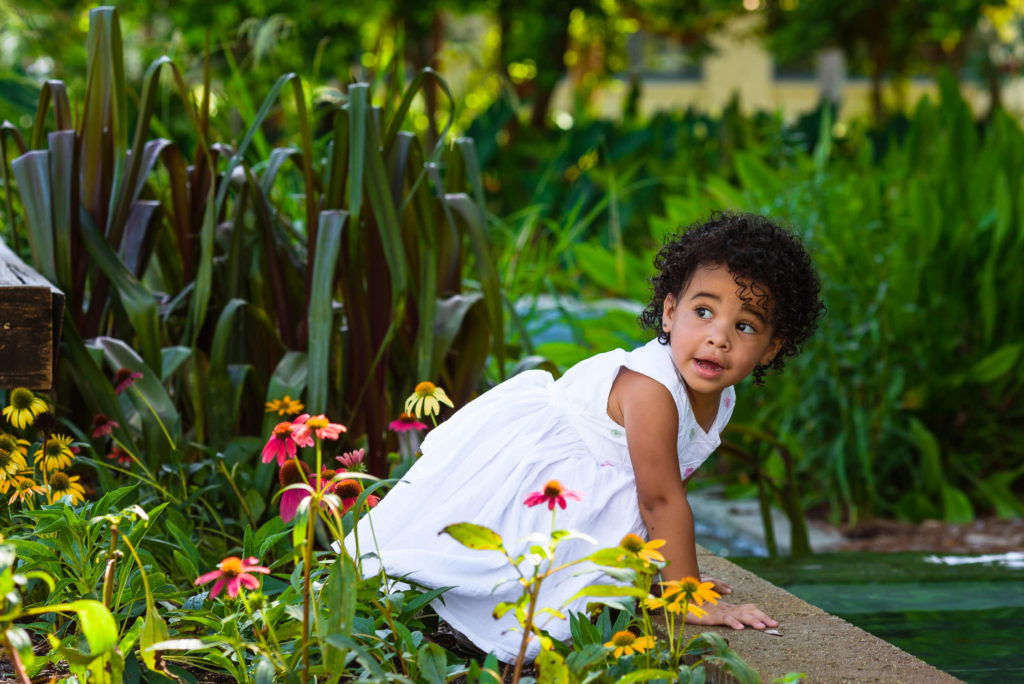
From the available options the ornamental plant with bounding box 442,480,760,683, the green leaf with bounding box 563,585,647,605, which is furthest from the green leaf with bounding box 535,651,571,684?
the green leaf with bounding box 563,585,647,605

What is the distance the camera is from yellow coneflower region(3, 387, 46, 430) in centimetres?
169

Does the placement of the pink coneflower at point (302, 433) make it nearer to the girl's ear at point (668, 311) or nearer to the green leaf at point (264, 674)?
the green leaf at point (264, 674)

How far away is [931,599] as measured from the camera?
2195mm

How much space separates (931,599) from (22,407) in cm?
176

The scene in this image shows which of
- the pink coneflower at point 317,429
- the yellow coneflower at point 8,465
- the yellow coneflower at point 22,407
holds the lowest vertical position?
the yellow coneflower at point 8,465

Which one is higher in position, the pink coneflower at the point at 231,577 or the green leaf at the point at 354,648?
the pink coneflower at the point at 231,577

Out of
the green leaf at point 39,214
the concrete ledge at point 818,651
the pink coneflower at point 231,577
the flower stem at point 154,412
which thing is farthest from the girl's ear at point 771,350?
the green leaf at point 39,214

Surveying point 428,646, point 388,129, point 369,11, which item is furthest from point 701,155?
point 428,646

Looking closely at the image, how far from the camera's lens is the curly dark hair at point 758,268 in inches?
67.4

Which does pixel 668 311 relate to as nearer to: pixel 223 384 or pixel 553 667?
pixel 553 667

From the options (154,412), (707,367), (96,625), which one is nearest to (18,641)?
(96,625)

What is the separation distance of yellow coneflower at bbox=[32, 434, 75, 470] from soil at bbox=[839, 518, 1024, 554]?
250cm

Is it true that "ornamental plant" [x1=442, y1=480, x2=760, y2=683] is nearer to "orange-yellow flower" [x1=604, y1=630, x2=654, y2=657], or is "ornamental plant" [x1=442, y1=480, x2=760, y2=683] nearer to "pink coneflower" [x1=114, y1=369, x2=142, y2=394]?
"orange-yellow flower" [x1=604, y1=630, x2=654, y2=657]

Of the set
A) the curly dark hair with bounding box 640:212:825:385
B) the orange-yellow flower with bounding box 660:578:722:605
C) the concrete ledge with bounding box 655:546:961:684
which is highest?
the curly dark hair with bounding box 640:212:825:385
